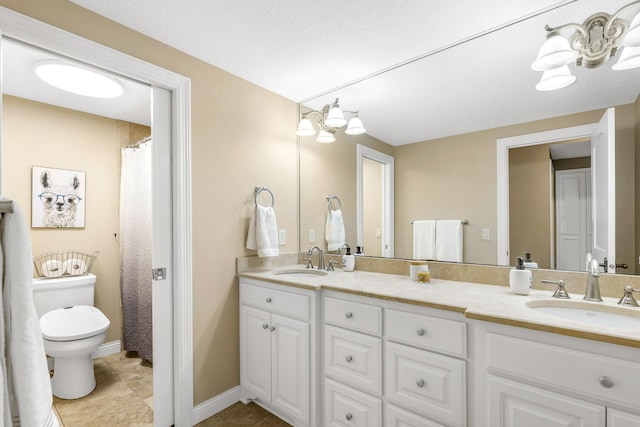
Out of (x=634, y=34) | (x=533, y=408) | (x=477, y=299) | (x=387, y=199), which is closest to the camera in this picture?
(x=533, y=408)

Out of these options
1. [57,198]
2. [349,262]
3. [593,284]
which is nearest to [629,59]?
[593,284]

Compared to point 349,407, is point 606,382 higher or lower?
higher

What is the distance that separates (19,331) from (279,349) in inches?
50.9

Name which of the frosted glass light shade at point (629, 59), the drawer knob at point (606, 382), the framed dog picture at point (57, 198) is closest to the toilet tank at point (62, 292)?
the framed dog picture at point (57, 198)

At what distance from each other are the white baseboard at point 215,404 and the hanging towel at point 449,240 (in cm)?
162

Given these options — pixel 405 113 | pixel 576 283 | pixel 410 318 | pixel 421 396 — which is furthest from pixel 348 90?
pixel 421 396

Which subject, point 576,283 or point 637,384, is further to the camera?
point 576,283

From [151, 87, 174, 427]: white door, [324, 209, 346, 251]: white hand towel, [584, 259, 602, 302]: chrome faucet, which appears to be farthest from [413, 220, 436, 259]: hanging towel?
[151, 87, 174, 427]: white door

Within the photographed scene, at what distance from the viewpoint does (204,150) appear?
2.00 meters

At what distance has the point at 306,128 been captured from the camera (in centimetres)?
250

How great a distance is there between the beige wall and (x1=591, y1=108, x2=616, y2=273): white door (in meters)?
1.92

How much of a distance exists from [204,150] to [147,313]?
1532mm

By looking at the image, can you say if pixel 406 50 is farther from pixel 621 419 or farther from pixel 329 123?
pixel 621 419

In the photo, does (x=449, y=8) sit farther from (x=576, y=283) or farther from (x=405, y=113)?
(x=576, y=283)
